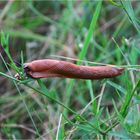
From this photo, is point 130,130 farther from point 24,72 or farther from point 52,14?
point 52,14

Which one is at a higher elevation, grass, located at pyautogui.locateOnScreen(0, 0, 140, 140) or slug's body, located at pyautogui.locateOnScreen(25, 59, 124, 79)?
slug's body, located at pyautogui.locateOnScreen(25, 59, 124, 79)

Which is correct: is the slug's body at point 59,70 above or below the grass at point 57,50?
above

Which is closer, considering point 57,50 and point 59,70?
point 59,70

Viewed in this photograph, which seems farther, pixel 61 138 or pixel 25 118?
pixel 25 118

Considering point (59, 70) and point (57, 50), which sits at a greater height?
point (59, 70)

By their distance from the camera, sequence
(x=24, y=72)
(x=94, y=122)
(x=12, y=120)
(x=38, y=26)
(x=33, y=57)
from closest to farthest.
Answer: (x=24, y=72) < (x=94, y=122) < (x=12, y=120) < (x=33, y=57) < (x=38, y=26)

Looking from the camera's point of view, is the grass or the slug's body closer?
the slug's body

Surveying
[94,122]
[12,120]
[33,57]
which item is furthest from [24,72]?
[33,57]

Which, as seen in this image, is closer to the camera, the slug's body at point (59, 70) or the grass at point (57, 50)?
the slug's body at point (59, 70)
